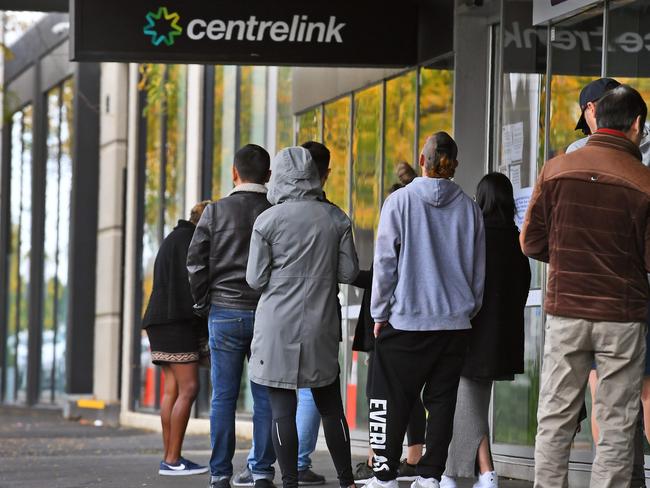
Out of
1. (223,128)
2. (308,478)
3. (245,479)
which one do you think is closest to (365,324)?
(308,478)

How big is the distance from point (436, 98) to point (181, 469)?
3473 mm

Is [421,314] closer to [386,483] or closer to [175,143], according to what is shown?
[386,483]

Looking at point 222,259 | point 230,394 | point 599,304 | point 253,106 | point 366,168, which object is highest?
point 253,106

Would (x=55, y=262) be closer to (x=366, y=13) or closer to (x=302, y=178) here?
(x=366, y=13)

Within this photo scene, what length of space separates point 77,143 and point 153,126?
324 cm

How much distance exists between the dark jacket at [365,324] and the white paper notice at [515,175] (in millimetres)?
1703

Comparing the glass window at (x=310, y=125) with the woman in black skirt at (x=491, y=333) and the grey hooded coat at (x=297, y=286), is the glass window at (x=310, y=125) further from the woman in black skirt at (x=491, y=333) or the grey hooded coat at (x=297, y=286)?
the grey hooded coat at (x=297, y=286)

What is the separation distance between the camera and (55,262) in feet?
79.2

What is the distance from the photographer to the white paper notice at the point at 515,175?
392 inches

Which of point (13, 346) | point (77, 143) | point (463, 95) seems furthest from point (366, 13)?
point (13, 346)

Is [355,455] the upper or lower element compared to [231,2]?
lower

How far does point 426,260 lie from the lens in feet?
24.3

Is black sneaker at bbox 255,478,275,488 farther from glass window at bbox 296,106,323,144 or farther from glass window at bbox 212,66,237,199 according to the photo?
glass window at bbox 212,66,237,199

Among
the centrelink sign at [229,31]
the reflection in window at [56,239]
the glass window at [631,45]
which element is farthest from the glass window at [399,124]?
the reflection in window at [56,239]
